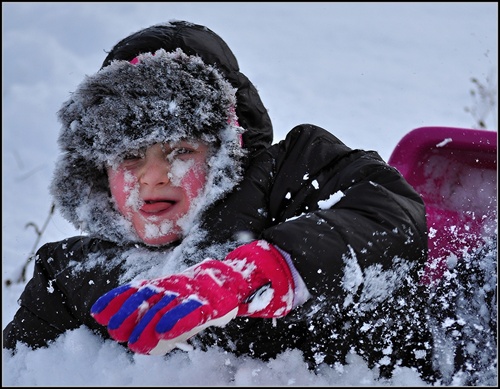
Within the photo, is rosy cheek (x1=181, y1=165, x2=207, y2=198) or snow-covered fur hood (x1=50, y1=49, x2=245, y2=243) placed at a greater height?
snow-covered fur hood (x1=50, y1=49, x2=245, y2=243)

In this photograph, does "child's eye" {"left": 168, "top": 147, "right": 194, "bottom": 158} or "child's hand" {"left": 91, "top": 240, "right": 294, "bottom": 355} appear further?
"child's eye" {"left": 168, "top": 147, "right": 194, "bottom": 158}

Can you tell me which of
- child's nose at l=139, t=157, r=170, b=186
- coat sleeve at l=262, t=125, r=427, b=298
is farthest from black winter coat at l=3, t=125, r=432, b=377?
child's nose at l=139, t=157, r=170, b=186

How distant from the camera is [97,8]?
4039mm

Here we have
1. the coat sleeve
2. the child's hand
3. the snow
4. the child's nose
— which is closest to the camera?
the child's hand

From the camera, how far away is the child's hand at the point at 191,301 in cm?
85

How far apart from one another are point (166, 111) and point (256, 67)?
2.30 metres

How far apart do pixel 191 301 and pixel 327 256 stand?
0.89 feet

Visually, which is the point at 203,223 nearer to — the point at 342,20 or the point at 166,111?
the point at 166,111

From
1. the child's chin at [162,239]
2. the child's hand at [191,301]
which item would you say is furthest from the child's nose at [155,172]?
the child's hand at [191,301]

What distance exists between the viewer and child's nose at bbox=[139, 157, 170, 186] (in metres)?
1.31

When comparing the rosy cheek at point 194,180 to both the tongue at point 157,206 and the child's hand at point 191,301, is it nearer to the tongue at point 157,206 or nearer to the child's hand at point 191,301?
the tongue at point 157,206

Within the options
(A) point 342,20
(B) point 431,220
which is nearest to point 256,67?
(A) point 342,20

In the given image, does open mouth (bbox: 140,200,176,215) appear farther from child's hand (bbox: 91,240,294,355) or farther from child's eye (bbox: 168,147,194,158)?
child's hand (bbox: 91,240,294,355)

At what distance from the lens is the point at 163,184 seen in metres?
1.32
